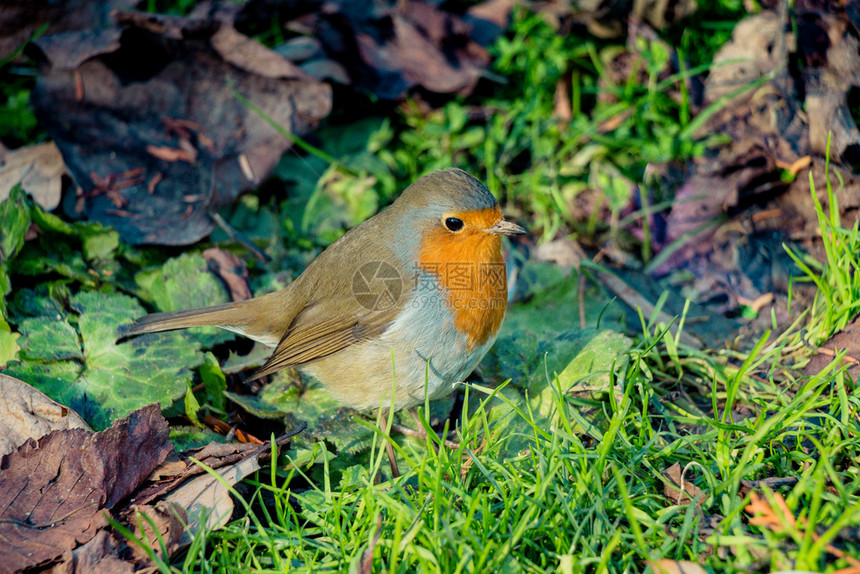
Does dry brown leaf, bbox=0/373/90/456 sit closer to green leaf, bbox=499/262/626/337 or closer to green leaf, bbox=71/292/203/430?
green leaf, bbox=71/292/203/430

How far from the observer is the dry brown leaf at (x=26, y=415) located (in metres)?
2.87

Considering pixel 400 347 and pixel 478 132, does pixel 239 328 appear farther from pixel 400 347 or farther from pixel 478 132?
pixel 478 132

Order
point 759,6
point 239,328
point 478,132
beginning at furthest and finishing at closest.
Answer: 1. point 478,132
2. point 759,6
3. point 239,328

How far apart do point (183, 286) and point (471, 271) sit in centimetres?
172

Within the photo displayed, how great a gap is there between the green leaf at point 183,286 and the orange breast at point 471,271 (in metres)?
1.34

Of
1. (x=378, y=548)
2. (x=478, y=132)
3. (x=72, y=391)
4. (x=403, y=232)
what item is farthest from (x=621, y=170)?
(x=72, y=391)

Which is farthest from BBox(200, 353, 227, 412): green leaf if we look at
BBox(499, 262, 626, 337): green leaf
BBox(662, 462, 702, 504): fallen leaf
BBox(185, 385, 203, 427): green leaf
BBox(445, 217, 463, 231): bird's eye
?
BBox(662, 462, 702, 504): fallen leaf

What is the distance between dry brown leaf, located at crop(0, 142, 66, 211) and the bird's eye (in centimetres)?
255

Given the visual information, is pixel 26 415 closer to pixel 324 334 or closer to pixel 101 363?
pixel 101 363

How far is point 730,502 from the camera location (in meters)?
2.31

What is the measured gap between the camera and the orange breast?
305cm

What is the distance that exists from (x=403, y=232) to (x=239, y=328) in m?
1.04

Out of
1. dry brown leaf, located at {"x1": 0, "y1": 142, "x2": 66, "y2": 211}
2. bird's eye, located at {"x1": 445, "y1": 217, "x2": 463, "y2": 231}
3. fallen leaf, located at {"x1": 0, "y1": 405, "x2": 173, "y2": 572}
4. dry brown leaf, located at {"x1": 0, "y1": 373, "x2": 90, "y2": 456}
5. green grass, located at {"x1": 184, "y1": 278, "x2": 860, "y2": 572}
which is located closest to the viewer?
green grass, located at {"x1": 184, "y1": 278, "x2": 860, "y2": 572}

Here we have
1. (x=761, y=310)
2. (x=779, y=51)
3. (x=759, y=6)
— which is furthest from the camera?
(x=759, y=6)
